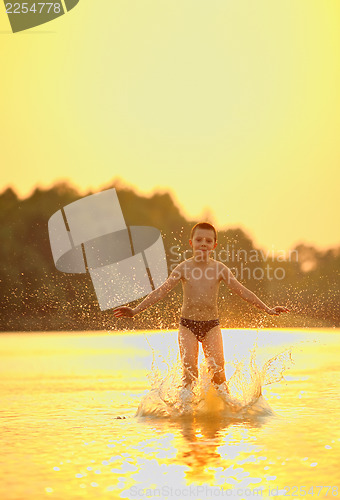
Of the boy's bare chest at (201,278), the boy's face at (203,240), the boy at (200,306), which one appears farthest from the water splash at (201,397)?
the boy's face at (203,240)

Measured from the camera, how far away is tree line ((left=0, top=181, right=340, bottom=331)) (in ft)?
200

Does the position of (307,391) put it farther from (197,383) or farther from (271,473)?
(271,473)

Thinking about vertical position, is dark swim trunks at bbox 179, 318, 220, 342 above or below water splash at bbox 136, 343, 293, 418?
above

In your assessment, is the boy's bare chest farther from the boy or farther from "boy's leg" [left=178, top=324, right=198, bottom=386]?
"boy's leg" [left=178, top=324, right=198, bottom=386]

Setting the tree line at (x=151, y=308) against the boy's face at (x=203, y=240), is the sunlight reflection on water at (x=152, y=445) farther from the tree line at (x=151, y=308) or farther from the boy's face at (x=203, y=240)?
the tree line at (x=151, y=308)

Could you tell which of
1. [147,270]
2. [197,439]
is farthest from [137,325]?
[197,439]

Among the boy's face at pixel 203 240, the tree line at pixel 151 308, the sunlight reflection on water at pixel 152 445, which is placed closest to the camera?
the sunlight reflection on water at pixel 152 445

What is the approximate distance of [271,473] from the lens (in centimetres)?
Result: 557

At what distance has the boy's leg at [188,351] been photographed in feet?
27.9

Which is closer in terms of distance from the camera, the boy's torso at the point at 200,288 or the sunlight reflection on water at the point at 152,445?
the sunlight reflection on water at the point at 152,445

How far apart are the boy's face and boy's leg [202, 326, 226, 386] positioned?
0.77m

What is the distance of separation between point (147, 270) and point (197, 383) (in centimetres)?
4701

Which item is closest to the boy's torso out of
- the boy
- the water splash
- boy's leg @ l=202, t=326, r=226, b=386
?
the boy

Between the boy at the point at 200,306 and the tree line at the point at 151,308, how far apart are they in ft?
152
